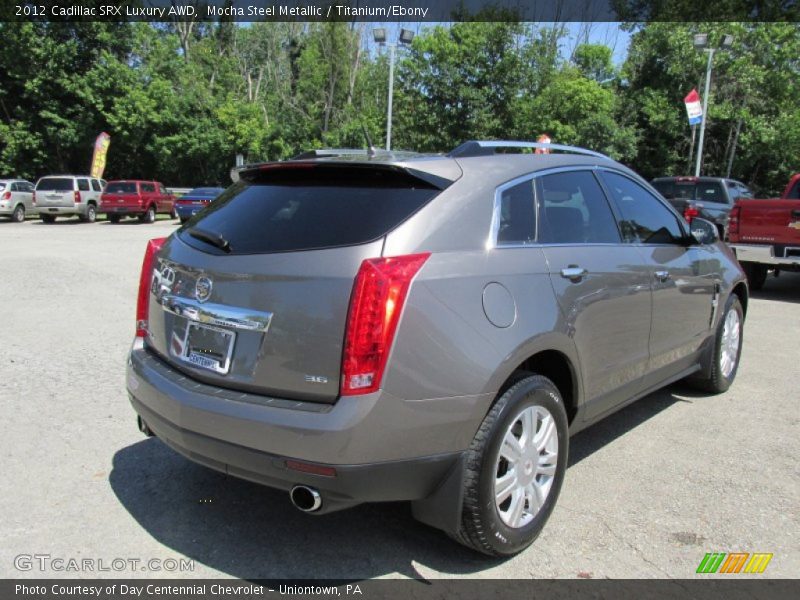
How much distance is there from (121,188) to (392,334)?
28.7 meters

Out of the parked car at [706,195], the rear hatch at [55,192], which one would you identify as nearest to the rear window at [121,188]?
the rear hatch at [55,192]

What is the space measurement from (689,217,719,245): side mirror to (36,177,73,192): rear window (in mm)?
27353

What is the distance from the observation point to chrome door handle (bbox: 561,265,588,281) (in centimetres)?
317

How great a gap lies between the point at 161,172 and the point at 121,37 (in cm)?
770

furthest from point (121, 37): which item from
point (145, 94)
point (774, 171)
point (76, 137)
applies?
point (774, 171)

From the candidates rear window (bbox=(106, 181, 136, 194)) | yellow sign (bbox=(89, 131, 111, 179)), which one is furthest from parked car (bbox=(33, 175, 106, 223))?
yellow sign (bbox=(89, 131, 111, 179))

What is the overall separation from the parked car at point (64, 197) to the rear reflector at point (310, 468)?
2783 centimetres

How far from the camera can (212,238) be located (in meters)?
3.01

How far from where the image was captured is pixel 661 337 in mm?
4117

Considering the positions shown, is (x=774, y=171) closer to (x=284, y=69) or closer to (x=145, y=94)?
(x=145, y=94)

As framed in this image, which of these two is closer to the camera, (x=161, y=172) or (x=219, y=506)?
(x=219, y=506)

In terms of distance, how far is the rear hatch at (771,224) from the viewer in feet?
30.7

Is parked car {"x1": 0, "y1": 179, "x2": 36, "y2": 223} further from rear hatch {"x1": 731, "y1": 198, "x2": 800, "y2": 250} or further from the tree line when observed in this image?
rear hatch {"x1": 731, "y1": 198, "x2": 800, "y2": 250}

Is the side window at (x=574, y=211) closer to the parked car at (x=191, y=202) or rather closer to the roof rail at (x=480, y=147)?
the roof rail at (x=480, y=147)
